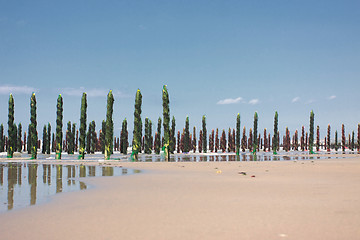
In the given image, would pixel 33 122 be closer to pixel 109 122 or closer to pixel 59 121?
pixel 59 121

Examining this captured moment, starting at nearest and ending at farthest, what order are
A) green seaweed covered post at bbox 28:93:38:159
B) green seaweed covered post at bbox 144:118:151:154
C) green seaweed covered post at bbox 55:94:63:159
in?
1. green seaweed covered post at bbox 28:93:38:159
2. green seaweed covered post at bbox 55:94:63:159
3. green seaweed covered post at bbox 144:118:151:154

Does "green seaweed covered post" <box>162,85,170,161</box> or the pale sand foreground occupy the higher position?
"green seaweed covered post" <box>162,85,170,161</box>

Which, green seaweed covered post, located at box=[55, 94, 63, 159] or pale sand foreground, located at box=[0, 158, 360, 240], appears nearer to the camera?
pale sand foreground, located at box=[0, 158, 360, 240]

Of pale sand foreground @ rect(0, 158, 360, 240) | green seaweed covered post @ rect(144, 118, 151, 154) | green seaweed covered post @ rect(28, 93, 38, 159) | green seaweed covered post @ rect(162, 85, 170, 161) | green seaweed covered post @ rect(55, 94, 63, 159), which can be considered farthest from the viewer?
green seaweed covered post @ rect(144, 118, 151, 154)

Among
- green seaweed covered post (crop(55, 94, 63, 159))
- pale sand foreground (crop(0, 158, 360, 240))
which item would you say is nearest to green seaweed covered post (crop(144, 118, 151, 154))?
green seaweed covered post (crop(55, 94, 63, 159))

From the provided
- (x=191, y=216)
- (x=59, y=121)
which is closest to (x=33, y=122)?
(x=59, y=121)

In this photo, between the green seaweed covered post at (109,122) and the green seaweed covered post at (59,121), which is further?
the green seaweed covered post at (59,121)

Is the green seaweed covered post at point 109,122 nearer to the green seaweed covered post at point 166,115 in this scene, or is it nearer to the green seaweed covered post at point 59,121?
the green seaweed covered post at point 166,115

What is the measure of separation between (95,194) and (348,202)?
21.5 ft

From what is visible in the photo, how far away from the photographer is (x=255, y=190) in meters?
10.3

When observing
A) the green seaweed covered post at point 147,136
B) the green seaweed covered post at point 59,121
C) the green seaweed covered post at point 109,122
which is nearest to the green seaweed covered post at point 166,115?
the green seaweed covered post at point 109,122

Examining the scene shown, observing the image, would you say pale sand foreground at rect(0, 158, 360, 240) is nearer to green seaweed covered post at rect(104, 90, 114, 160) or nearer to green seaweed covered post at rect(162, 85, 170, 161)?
green seaweed covered post at rect(162, 85, 170, 161)

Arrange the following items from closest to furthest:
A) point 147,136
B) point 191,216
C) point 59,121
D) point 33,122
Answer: point 191,216 → point 33,122 → point 59,121 → point 147,136

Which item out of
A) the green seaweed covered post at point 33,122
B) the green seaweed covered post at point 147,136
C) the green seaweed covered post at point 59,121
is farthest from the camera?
the green seaweed covered post at point 147,136
